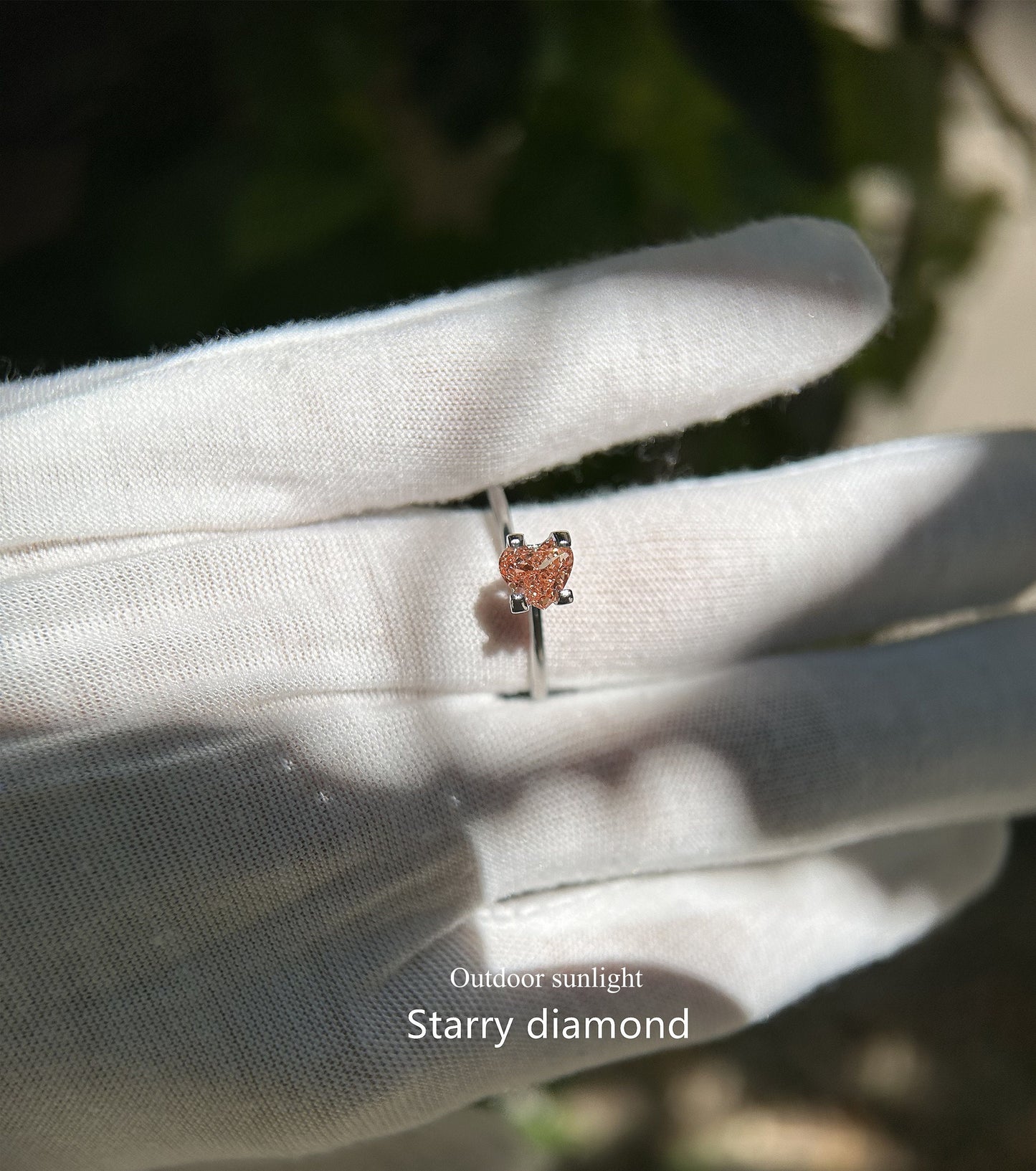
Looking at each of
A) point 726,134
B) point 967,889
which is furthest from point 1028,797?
point 726,134

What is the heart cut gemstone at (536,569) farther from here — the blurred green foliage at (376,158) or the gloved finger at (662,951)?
the blurred green foliage at (376,158)

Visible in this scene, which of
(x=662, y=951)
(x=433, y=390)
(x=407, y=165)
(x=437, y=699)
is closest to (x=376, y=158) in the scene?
(x=407, y=165)

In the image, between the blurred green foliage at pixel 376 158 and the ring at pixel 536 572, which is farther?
the blurred green foliage at pixel 376 158

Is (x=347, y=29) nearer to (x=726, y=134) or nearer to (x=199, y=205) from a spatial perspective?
(x=199, y=205)

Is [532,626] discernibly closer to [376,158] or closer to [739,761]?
[739,761]

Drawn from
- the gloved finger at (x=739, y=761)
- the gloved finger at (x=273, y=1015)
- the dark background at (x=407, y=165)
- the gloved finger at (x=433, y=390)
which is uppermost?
the dark background at (x=407, y=165)

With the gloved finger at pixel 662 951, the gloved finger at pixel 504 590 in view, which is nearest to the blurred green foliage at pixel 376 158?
the gloved finger at pixel 504 590

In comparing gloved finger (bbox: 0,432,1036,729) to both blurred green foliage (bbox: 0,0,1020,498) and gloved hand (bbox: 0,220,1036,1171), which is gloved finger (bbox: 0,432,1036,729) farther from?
blurred green foliage (bbox: 0,0,1020,498)
